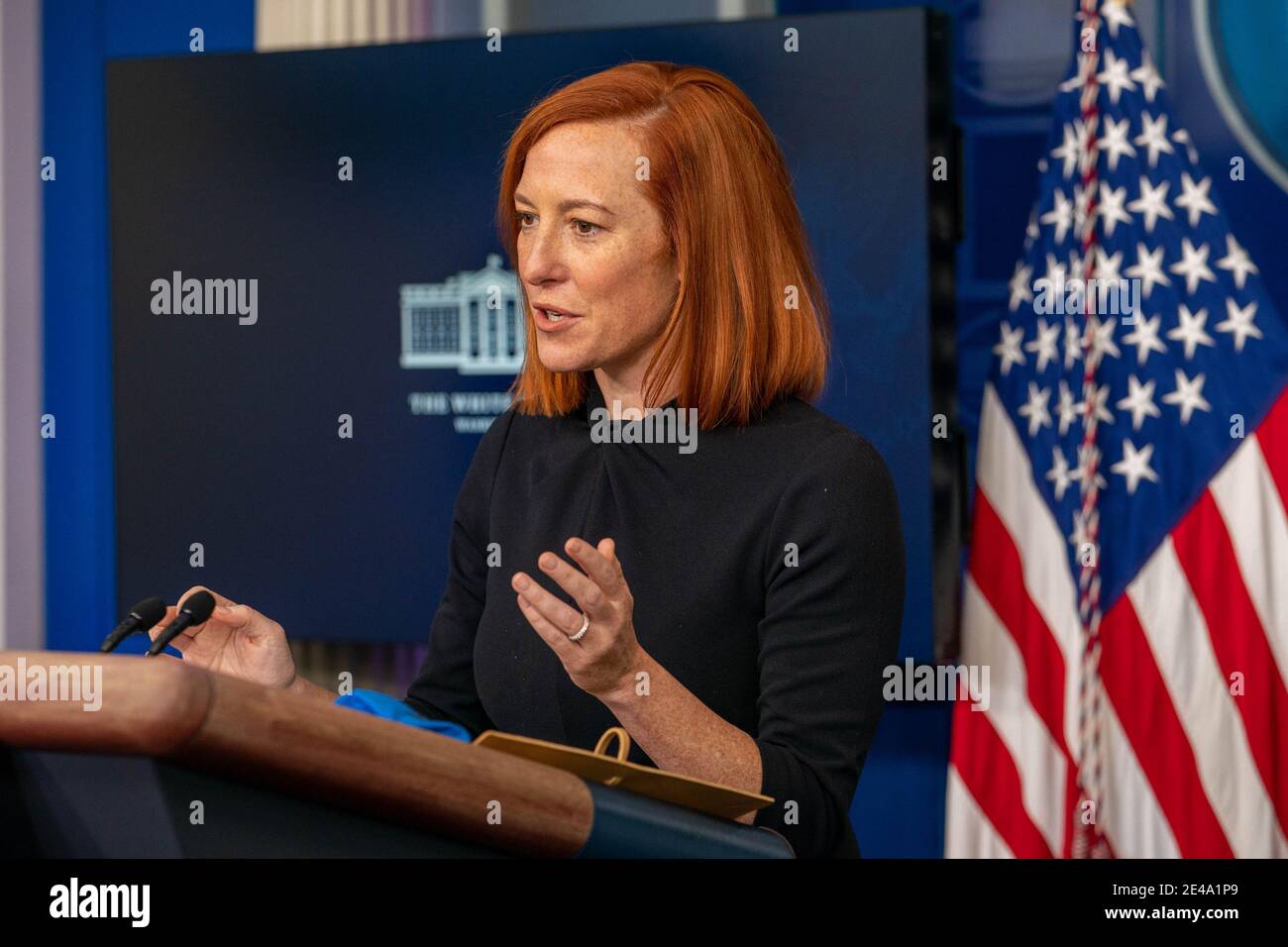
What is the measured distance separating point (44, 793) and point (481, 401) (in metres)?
2.51

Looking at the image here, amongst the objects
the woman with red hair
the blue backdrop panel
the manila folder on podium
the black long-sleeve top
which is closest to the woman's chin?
the woman with red hair

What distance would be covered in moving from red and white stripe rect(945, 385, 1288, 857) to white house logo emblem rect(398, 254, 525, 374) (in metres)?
1.00

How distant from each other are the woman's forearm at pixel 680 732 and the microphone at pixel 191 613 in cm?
37

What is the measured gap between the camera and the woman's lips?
5.45 ft

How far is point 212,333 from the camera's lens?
11.6 ft

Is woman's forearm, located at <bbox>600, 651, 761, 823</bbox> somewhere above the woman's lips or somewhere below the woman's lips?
below

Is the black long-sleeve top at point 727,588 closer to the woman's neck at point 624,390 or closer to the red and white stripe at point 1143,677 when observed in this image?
the woman's neck at point 624,390

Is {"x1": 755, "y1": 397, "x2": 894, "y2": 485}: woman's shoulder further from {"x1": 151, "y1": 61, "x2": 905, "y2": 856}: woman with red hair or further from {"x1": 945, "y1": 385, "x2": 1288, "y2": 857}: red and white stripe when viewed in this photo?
{"x1": 945, "y1": 385, "x2": 1288, "y2": 857}: red and white stripe

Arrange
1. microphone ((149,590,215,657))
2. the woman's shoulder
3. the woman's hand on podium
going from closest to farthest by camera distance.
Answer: microphone ((149,590,215,657)) < the woman's hand on podium < the woman's shoulder

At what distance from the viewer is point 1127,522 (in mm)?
2990

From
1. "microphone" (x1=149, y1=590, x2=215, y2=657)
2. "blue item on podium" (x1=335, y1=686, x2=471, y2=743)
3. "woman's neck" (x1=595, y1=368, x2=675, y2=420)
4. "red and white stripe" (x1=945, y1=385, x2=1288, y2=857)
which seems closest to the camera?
"blue item on podium" (x1=335, y1=686, x2=471, y2=743)

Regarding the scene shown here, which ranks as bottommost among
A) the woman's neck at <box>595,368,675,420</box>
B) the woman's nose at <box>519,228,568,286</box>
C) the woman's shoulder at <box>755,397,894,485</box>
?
the woman's shoulder at <box>755,397,894,485</box>

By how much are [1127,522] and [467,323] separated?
141 centimetres

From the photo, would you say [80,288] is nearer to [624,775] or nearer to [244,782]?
[624,775]
